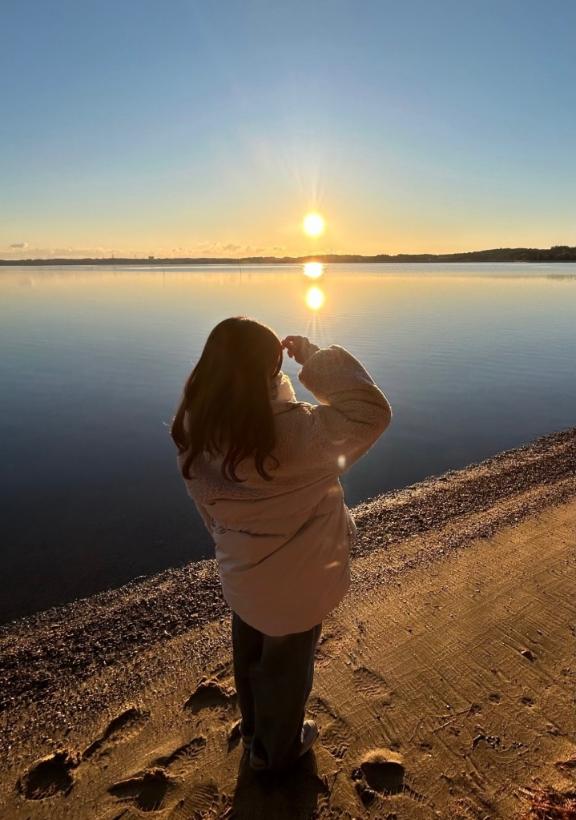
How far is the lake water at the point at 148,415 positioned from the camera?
5699 mm

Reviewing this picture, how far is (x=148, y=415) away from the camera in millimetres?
10219

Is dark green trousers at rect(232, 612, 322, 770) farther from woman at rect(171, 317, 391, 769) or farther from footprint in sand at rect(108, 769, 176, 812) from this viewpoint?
footprint in sand at rect(108, 769, 176, 812)

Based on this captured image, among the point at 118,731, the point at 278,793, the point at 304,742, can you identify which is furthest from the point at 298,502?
the point at 118,731

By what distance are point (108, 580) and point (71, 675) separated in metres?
1.87

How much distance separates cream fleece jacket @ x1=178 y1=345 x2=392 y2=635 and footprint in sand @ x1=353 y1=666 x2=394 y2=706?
4.50 feet

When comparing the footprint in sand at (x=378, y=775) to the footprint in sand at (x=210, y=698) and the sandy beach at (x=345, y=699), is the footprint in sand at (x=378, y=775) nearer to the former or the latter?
the sandy beach at (x=345, y=699)

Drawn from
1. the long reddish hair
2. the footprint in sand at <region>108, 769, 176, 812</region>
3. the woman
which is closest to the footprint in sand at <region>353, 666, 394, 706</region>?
the woman

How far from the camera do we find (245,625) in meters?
2.25

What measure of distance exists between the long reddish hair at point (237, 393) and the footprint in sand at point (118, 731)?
2.16 m

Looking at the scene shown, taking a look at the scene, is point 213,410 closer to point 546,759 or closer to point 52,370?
point 546,759

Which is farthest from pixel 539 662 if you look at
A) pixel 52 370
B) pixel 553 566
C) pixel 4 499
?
pixel 52 370

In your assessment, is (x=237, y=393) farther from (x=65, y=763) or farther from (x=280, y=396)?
(x=65, y=763)

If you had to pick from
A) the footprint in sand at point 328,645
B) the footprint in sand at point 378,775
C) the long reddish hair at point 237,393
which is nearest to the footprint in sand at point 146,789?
the footprint in sand at point 378,775

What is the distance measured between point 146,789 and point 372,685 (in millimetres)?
1420
